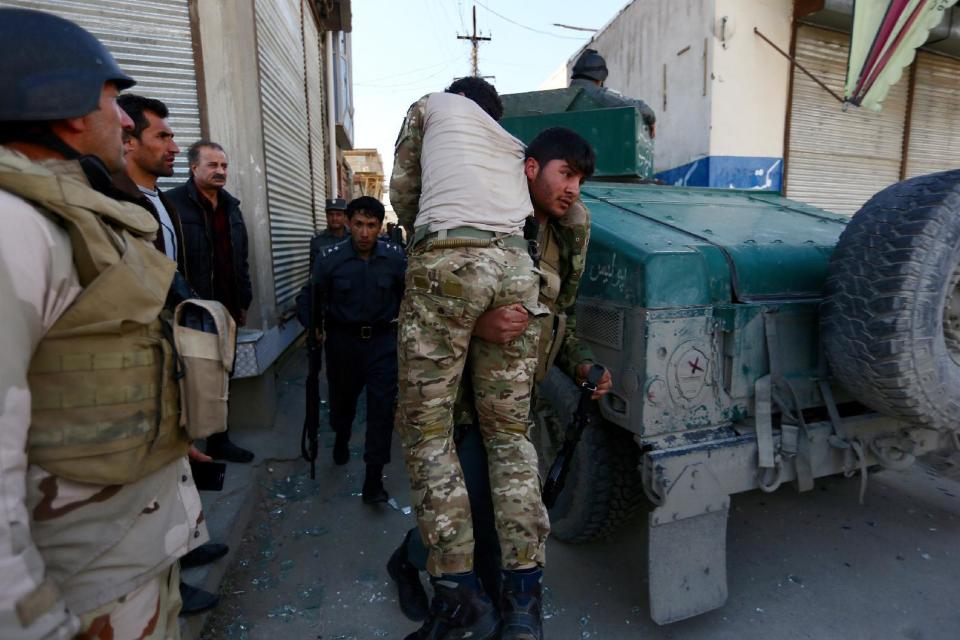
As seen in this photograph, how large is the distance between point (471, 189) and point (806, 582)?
7.29ft

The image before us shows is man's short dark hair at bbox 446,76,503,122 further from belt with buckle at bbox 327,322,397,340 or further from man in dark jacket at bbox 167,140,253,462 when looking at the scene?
man in dark jacket at bbox 167,140,253,462

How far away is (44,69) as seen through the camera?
3.11 feet

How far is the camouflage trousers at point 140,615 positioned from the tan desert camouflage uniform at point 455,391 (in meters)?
0.70

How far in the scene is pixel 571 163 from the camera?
6.33ft

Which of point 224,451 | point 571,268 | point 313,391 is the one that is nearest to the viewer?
point 571,268

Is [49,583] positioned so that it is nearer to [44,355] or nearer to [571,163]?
[44,355]

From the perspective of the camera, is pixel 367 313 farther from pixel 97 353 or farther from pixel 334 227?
pixel 334 227

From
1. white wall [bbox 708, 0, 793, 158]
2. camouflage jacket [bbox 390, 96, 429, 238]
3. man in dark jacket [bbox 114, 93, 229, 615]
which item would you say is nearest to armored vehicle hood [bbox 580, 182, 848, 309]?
camouflage jacket [bbox 390, 96, 429, 238]

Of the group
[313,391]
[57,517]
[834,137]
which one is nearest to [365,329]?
[313,391]

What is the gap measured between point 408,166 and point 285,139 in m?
3.79

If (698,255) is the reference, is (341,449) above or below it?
Result: below

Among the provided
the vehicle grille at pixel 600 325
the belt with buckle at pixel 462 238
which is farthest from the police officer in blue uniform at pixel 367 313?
the belt with buckle at pixel 462 238

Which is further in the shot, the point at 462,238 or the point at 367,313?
the point at 367,313

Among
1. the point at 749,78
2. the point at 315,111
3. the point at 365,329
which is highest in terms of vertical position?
the point at 749,78
